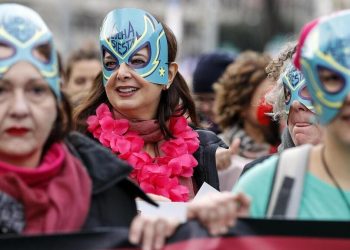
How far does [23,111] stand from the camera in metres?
3.41

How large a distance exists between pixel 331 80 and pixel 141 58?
256 cm

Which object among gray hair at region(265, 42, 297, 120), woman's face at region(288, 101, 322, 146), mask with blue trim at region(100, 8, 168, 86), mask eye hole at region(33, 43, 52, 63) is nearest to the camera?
mask eye hole at region(33, 43, 52, 63)

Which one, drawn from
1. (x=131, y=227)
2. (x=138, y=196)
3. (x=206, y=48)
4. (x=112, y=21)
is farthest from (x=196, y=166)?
(x=206, y=48)

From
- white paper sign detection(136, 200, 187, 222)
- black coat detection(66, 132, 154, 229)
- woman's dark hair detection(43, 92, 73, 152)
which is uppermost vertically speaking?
woman's dark hair detection(43, 92, 73, 152)

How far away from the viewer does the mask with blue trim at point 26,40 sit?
3447mm

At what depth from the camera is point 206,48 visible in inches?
1344

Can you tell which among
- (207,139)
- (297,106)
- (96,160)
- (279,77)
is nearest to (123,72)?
(207,139)

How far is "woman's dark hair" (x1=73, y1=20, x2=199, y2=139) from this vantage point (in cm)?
593

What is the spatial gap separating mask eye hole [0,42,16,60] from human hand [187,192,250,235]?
2.37 feet

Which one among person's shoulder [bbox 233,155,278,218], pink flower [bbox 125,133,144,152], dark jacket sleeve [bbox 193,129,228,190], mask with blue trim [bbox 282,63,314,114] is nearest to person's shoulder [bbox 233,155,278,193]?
person's shoulder [bbox 233,155,278,218]

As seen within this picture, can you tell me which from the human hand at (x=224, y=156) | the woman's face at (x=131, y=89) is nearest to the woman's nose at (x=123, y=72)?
the woman's face at (x=131, y=89)

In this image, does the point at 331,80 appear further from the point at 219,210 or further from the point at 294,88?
the point at 294,88

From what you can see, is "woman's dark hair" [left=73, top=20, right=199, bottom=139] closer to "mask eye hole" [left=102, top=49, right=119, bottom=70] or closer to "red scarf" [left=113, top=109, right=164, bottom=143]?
"red scarf" [left=113, top=109, right=164, bottom=143]

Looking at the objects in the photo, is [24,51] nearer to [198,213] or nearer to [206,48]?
[198,213]
